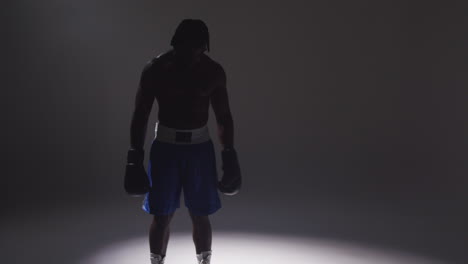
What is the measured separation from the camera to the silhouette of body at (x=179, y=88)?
113 inches

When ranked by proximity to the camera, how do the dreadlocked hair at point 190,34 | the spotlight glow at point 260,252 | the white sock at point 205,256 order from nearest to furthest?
the dreadlocked hair at point 190,34 < the white sock at point 205,256 < the spotlight glow at point 260,252

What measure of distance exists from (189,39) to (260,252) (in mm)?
1553

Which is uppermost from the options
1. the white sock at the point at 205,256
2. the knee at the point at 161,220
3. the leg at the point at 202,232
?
the knee at the point at 161,220

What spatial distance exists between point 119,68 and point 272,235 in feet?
8.16

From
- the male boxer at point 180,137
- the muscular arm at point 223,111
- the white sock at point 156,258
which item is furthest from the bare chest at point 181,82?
the white sock at point 156,258

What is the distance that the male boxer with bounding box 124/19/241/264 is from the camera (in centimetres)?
289

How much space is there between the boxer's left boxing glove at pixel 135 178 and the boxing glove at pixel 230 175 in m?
0.40

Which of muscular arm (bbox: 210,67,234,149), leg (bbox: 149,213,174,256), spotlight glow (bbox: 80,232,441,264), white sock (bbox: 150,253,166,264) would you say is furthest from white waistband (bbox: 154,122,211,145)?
spotlight glow (bbox: 80,232,441,264)

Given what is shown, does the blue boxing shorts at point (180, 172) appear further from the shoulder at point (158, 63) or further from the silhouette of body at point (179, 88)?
the shoulder at point (158, 63)

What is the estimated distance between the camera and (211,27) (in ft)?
18.8

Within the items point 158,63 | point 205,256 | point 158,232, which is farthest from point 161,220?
point 158,63

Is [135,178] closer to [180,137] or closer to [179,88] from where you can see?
[180,137]

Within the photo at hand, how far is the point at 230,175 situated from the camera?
9.86ft

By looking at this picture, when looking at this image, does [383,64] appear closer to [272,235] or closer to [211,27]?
[211,27]
